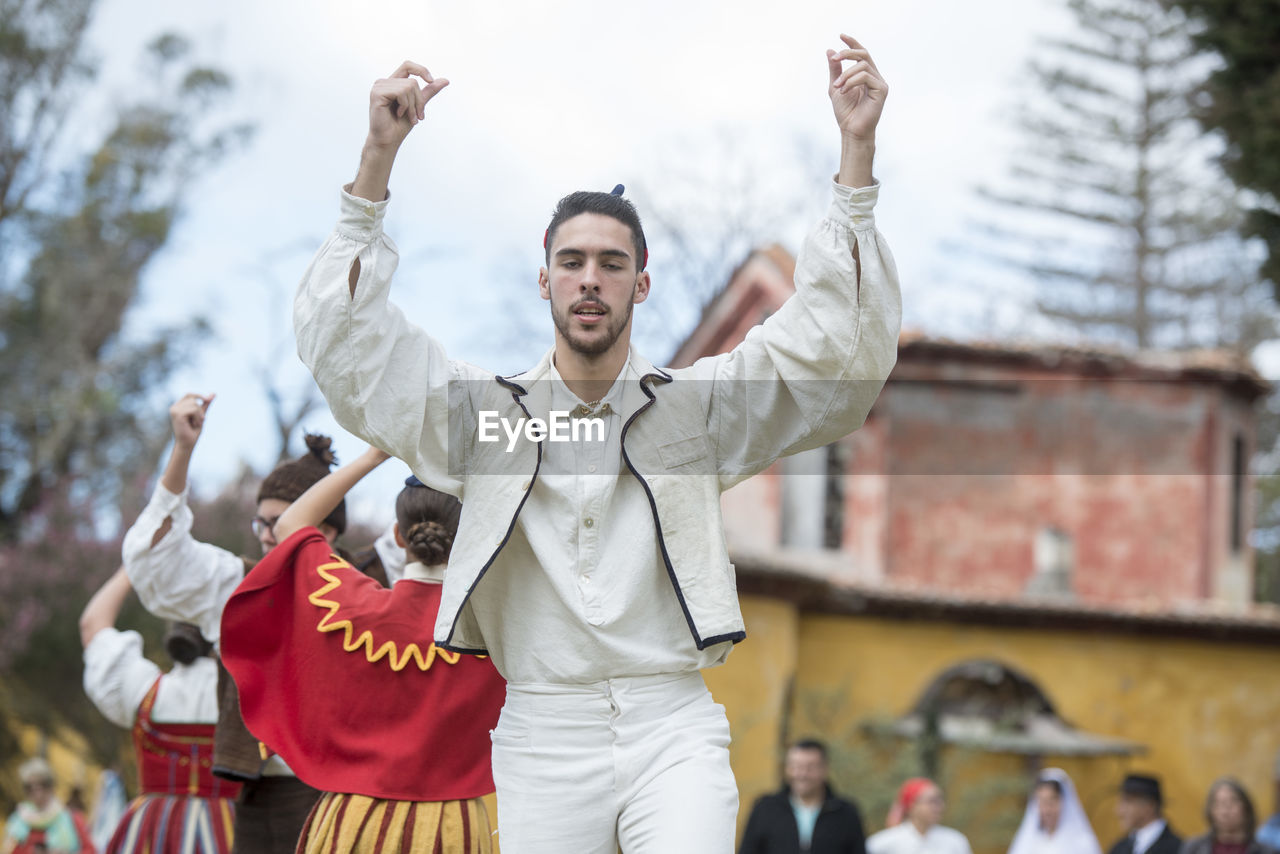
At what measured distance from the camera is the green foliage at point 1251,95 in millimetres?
11375

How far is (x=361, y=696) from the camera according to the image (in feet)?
13.1

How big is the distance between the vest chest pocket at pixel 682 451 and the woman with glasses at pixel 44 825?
326 inches

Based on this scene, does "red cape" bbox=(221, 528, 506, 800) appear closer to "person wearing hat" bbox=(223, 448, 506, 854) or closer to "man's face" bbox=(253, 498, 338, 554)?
"person wearing hat" bbox=(223, 448, 506, 854)

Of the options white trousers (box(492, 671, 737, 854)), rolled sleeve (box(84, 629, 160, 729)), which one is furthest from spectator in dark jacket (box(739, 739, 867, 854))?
white trousers (box(492, 671, 737, 854))

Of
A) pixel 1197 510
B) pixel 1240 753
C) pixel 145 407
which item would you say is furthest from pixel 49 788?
pixel 145 407

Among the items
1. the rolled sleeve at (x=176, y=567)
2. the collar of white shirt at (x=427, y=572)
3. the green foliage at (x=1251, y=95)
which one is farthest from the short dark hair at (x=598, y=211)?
the green foliage at (x=1251, y=95)

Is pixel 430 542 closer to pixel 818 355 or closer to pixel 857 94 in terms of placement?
pixel 818 355

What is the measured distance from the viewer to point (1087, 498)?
21219 millimetres

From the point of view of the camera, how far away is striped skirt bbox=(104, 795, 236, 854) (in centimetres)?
563

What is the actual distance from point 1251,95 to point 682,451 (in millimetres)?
9864

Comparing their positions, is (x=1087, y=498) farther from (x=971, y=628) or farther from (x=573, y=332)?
(x=573, y=332)

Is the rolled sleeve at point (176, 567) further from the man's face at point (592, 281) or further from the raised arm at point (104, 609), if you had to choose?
the man's face at point (592, 281)

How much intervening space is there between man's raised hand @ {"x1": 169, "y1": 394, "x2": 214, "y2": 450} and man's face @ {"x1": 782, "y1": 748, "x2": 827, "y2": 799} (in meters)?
4.97

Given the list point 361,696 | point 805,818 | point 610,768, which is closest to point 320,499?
point 361,696
